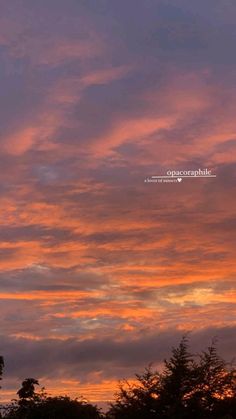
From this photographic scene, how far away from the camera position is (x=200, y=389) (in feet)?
174

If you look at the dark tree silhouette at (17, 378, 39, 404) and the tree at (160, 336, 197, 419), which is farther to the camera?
the dark tree silhouette at (17, 378, 39, 404)

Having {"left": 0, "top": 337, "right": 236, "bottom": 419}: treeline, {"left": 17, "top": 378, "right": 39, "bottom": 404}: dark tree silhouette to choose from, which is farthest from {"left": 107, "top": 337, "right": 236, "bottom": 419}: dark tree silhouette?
{"left": 17, "top": 378, "right": 39, "bottom": 404}: dark tree silhouette

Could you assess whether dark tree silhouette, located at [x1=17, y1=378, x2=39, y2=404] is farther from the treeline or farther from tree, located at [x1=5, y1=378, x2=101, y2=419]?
the treeline

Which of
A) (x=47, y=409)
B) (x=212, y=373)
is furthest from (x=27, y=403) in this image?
(x=212, y=373)

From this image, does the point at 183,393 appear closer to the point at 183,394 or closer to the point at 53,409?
the point at 183,394

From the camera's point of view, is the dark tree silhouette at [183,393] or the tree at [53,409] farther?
the tree at [53,409]

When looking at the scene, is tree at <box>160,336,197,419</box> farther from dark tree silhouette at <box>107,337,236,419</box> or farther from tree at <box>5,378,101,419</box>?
tree at <box>5,378,101,419</box>

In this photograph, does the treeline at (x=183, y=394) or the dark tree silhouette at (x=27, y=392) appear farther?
the dark tree silhouette at (x=27, y=392)

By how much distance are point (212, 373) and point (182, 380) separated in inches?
88.8

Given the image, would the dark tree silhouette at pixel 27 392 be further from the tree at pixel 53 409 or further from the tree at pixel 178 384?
the tree at pixel 178 384

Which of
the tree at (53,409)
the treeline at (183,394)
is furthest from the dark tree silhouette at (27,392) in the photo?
the treeline at (183,394)

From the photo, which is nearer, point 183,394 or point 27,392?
point 183,394

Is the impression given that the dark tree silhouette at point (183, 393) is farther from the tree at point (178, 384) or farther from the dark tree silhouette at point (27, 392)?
the dark tree silhouette at point (27, 392)

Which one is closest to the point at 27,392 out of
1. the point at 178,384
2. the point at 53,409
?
the point at 53,409
